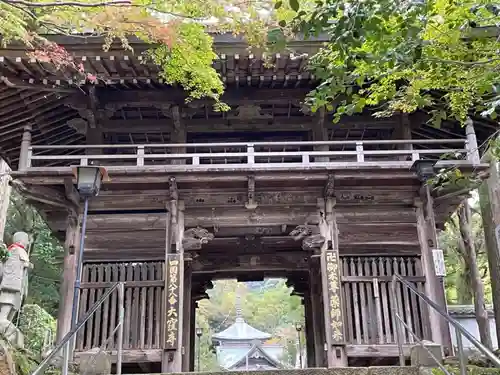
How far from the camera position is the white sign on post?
30.3ft

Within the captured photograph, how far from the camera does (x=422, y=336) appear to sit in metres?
9.45

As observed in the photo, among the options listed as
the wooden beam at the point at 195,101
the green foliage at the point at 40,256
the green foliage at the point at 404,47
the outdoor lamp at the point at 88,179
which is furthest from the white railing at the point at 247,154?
the green foliage at the point at 40,256

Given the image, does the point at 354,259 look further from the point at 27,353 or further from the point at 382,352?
the point at 27,353

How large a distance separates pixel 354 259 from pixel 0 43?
7.23 metres

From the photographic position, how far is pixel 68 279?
972 centimetres

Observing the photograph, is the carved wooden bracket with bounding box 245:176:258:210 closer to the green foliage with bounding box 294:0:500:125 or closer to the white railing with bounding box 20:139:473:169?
the white railing with bounding box 20:139:473:169

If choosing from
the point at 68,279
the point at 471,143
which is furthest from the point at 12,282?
the point at 471,143

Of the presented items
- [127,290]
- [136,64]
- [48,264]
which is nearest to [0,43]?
[136,64]

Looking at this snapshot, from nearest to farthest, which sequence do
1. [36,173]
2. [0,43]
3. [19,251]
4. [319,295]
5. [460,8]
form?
[460,8], [0,43], [36,173], [19,251], [319,295]

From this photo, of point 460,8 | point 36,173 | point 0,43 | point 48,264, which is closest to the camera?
point 460,8

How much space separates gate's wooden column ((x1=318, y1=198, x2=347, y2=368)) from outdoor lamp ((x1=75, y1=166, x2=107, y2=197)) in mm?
4323

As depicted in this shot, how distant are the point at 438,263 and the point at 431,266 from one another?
0.51 meters

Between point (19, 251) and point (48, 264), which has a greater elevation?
point (48, 264)

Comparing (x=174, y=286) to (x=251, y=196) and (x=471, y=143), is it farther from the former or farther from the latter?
(x=471, y=143)
